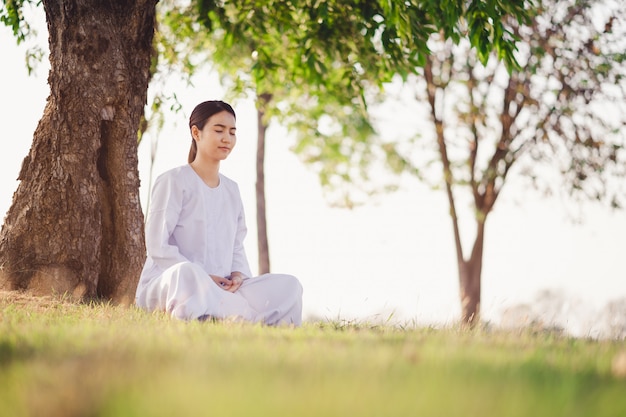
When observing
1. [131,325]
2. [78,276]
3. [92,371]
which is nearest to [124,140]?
[78,276]

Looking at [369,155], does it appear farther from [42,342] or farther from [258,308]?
[42,342]

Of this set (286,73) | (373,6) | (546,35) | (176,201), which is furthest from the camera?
(546,35)

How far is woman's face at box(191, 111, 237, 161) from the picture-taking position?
6988mm

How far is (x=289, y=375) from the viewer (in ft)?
10.4

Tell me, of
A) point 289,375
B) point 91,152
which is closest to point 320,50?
point 91,152

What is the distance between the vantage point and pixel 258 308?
705 centimetres

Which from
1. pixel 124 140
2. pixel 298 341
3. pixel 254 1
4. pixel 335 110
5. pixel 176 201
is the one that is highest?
pixel 254 1

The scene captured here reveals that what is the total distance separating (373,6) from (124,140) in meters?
4.32

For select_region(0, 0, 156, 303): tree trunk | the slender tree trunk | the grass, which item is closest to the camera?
the grass

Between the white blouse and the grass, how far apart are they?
1915mm

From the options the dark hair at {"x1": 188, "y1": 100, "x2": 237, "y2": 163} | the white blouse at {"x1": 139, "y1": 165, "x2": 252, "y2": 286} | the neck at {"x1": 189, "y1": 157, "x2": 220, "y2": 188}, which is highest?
the dark hair at {"x1": 188, "y1": 100, "x2": 237, "y2": 163}

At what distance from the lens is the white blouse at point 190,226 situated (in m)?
6.87

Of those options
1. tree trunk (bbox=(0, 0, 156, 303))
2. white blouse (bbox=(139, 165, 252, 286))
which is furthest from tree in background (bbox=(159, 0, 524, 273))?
white blouse (bbox=(139, 165, 252, 286))

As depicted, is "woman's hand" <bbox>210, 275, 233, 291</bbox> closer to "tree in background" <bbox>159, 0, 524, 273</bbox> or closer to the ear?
the ear
